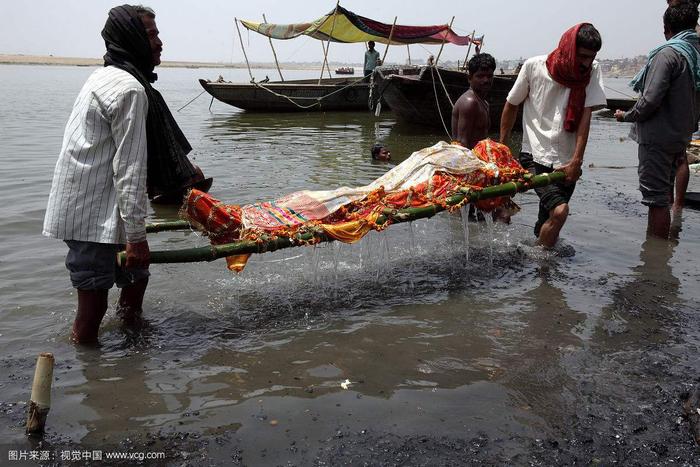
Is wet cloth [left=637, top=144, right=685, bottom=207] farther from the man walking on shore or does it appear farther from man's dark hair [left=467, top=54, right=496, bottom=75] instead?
man's dark hair [left=467, top=54, right=496, bottom=75]

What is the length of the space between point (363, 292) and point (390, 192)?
774 millimetres

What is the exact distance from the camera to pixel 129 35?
291 cm

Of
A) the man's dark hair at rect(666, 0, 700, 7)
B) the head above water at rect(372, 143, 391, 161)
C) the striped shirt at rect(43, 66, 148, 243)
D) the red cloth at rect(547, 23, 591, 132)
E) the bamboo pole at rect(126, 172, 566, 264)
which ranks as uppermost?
the man's dark hair at rect(666, 0, 700, 7)

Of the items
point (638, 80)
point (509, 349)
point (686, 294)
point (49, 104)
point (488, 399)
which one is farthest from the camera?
point (49, 104)

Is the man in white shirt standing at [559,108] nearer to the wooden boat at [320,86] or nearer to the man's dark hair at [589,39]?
the man's dark hair at [589,39]

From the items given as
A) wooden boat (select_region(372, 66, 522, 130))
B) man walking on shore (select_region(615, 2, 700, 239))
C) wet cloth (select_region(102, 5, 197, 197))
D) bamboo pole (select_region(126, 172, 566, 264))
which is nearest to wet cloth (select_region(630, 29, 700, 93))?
man walking on shore (select_region(615, 2, 700, 239))

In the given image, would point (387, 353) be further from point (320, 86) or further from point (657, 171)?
point (320, 86)

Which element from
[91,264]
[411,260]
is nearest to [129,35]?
[91,264]

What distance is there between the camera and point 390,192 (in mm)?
4344

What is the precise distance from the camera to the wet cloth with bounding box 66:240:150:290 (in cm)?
295

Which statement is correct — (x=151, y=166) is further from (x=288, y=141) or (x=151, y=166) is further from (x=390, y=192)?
(x=288, y=141)

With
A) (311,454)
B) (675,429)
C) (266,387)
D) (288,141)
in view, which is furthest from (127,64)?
Result: (288,141)

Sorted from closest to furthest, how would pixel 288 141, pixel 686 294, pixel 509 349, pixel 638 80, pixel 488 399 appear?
pixel 488 399 → pixel 509 349 → pixel 686 294 → pixel 638 80 → pixel 288 141

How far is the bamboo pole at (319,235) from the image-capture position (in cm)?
326
